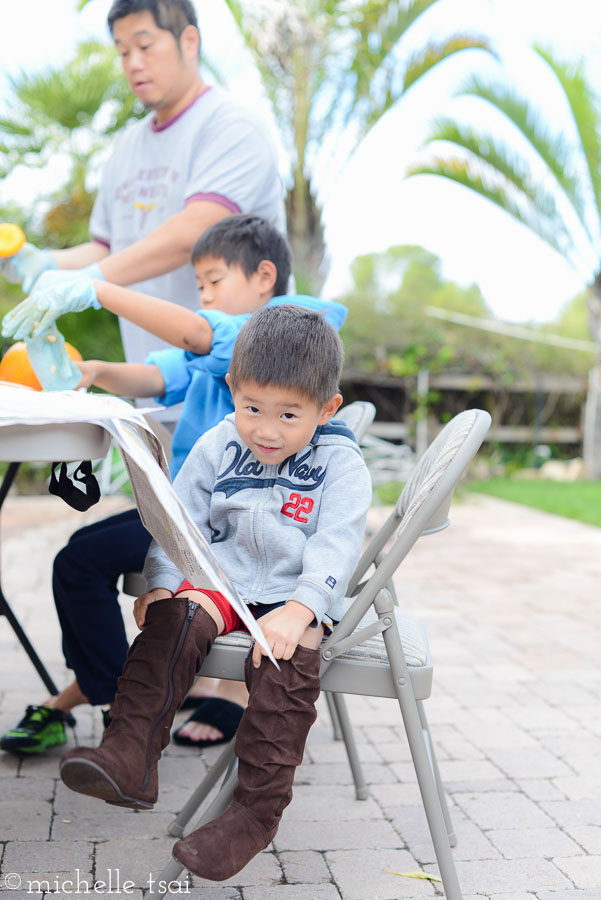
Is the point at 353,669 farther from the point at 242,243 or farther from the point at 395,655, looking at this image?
the point at 242,243

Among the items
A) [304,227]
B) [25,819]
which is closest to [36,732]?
[25,819]

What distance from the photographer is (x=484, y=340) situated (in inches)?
456

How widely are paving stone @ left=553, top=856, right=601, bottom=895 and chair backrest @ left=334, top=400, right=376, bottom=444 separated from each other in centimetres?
92

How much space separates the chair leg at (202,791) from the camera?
1.71m

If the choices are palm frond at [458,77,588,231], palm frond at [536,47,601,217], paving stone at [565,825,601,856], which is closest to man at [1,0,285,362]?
paving stone at [565,825,601,856]

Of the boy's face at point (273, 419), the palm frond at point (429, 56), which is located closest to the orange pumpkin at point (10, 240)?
the boy's face at point (273, 419)

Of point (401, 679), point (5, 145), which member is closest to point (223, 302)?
point (401, 679)

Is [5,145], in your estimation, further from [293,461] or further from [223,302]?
[293,461]

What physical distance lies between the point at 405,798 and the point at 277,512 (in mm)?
887

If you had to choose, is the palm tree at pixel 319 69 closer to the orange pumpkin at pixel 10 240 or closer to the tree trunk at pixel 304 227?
the tree trunk at pixel 304 227

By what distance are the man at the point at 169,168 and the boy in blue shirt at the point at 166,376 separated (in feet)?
0.72

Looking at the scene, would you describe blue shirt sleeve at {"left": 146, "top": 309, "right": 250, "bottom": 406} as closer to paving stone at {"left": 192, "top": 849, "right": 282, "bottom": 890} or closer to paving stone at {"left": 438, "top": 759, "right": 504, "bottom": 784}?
paving stone at {"left": 192, "top": 849, "right": 282, "bottom": 890}

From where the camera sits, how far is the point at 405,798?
211cm

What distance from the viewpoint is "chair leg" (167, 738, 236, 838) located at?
5.61 ft
